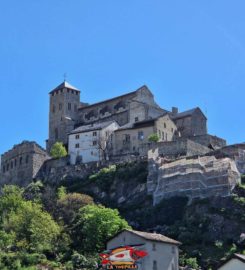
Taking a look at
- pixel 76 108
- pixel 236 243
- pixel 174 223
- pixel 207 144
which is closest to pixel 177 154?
pixel 207 144

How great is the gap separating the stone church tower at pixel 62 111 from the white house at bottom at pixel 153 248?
2324 inches

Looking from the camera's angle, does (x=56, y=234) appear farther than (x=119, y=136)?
No

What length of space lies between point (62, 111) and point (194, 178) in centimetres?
4669

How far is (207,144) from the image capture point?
377ft

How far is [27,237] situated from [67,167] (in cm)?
2803

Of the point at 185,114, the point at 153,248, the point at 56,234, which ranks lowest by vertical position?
the point at 153,248

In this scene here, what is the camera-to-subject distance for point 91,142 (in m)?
118

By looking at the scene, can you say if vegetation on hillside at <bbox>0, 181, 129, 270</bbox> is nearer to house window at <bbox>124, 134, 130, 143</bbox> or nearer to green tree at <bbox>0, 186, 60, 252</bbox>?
green tree at <bbox>0, 186, 60, 252</bbox>

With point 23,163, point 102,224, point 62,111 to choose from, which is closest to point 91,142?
point 23,163

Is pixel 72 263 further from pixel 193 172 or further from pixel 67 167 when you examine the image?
pixel 67 167

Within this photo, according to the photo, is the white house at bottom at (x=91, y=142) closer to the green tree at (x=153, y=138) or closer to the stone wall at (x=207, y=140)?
the green tree at (x=153, y=138)

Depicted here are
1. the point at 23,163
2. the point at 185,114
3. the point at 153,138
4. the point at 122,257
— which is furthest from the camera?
the point at 185,114

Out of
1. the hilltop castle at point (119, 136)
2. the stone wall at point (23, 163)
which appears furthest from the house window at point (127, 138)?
the stone wall at point (23, 163)

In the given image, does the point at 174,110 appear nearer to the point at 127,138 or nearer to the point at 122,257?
the point at 127,138
